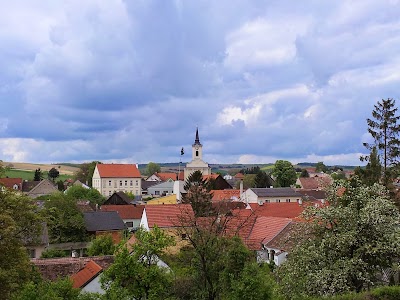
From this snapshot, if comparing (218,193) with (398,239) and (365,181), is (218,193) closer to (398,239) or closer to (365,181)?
(365,181)

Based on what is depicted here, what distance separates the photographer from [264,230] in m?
42.4

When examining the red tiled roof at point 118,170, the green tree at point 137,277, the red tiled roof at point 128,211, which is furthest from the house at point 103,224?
the red tiled roof at point 118,170

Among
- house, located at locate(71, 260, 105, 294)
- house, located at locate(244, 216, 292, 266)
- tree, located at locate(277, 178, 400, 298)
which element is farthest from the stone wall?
tree, located at locate(277, 178, 400, 298)

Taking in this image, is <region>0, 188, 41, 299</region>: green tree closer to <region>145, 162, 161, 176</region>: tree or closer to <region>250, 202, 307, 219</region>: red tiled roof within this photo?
<region>250, 202, 307, 219</region>: red tiled roof

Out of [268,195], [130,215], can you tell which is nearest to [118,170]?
[268,195]

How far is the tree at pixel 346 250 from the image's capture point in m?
18.2

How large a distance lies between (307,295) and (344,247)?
7.72ft

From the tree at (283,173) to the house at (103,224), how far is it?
70.5 m

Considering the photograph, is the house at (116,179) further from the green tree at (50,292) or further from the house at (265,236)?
the green tree at (50,292)

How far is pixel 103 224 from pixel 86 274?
25.1 metres

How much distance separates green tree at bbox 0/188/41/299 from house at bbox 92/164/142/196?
301 feet

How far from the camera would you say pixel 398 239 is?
18391mm

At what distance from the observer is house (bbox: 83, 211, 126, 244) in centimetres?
5000

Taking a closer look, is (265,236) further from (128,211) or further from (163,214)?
(128,211)
